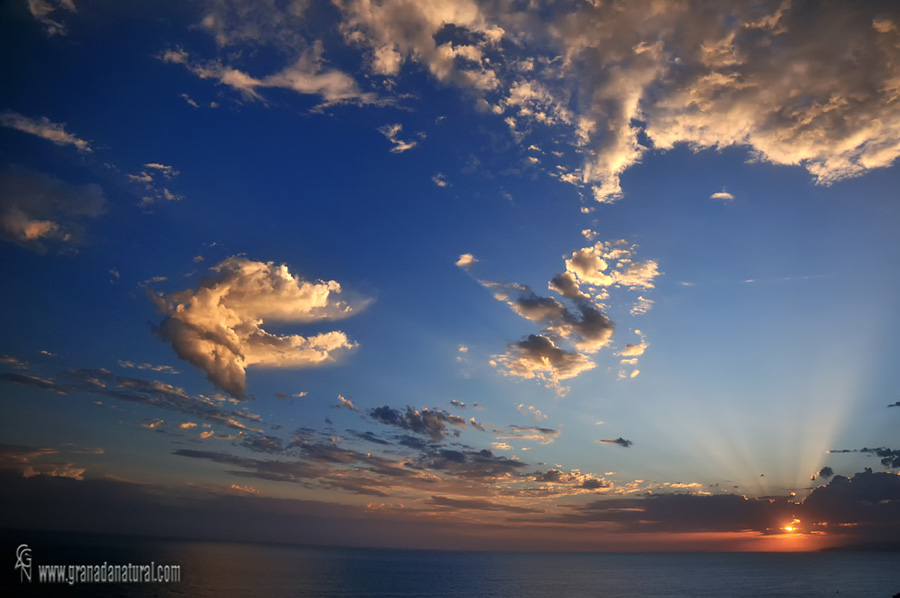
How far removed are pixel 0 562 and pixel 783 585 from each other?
293 metres

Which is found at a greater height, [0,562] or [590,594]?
[0,562]

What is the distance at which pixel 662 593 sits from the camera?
164m

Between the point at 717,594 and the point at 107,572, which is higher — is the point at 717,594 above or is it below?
below

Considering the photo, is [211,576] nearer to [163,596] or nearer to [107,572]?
[107,572]

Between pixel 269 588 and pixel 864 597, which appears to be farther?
pixel 864 597

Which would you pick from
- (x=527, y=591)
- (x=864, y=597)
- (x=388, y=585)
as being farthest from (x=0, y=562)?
(x=864, y=597)

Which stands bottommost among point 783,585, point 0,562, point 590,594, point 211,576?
point 783,585

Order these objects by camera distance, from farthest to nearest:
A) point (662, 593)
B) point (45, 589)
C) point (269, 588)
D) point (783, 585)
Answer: point (783, 585) → point (662, 593) → point (269, 588) → point (45, 589)

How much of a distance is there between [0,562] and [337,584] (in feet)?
351

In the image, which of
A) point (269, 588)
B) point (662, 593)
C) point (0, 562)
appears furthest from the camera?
point (662, 593)

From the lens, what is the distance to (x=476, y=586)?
171000 millimetres

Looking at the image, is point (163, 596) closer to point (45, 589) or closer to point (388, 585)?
point (45, 589)

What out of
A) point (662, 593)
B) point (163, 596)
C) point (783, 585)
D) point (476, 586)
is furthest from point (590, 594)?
point (163, 596)

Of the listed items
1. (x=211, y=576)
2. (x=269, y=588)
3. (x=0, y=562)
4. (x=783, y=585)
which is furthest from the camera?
(x=783, y=585)
